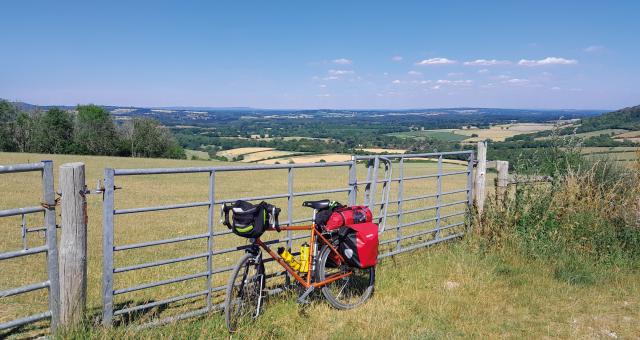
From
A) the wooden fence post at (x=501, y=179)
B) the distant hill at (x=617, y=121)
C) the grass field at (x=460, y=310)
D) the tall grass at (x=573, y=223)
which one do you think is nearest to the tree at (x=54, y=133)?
the distant hill at (x=617, y=121)

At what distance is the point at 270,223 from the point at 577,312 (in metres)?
3.89

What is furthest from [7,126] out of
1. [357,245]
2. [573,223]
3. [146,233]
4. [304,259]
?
[573,223]

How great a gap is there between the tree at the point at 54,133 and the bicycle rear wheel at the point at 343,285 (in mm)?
76853

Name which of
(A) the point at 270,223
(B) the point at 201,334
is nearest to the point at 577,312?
(A) the point at 270,223

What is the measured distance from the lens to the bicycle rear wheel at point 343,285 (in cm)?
575

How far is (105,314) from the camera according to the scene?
4652 millimetres

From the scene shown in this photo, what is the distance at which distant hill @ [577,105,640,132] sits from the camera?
2789 centimetres

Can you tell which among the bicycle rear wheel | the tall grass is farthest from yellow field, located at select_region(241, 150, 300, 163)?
the bicycle rear wheel

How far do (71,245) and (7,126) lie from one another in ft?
260

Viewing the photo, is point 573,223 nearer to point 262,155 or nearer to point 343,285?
point 343,285

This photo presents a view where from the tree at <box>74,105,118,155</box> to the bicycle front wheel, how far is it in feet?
252

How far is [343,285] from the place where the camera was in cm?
615

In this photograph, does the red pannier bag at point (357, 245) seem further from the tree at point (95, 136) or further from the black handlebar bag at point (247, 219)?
the tree at point (95, 136)

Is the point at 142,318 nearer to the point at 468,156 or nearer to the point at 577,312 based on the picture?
the point at 577,312
